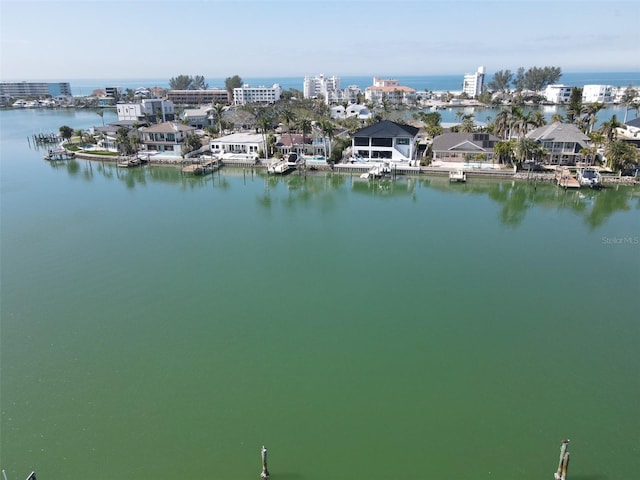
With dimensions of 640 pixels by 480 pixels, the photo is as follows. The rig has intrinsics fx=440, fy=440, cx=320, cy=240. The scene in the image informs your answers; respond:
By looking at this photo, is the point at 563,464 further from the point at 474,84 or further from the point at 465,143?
the point at 474,84

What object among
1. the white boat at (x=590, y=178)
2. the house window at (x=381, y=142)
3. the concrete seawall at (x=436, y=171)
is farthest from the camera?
the house window at (x=381, y=142)

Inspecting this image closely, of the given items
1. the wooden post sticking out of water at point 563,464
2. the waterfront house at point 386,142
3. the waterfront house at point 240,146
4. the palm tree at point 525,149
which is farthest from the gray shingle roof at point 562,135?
the wooden post sticking out of water at point 563,464

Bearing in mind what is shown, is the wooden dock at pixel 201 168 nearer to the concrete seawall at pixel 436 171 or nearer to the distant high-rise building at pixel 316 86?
the concrete seawall at pixel 436 171

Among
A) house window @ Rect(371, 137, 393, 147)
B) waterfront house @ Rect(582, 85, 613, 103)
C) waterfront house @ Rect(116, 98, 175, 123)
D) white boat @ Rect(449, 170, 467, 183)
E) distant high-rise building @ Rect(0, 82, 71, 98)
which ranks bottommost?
white boat @ Rect(449, 170, 467, 183)

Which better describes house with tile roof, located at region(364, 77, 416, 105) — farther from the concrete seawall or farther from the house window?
the concrete seawall

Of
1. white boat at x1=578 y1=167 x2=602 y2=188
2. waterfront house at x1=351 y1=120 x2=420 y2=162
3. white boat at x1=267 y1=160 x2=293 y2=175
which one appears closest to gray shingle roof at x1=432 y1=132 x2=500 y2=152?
waterfront house at x1=351 y1=120 x2=420 y2=162

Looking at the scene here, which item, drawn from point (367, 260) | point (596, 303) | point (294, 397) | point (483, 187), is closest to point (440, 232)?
point (367, 260)

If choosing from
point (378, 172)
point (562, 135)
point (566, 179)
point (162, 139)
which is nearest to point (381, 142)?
point (378, 172)
